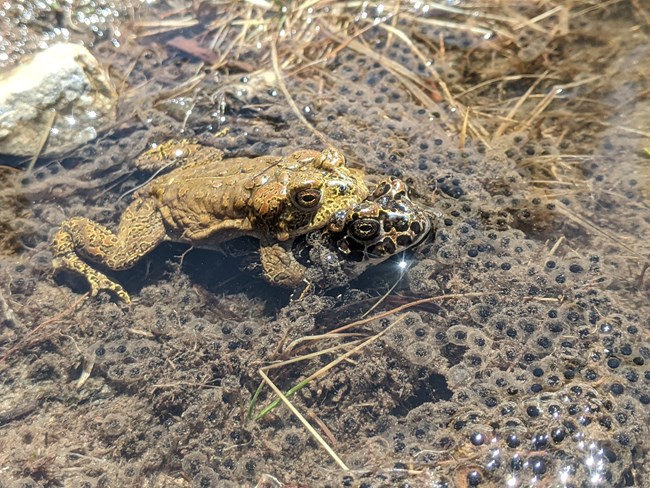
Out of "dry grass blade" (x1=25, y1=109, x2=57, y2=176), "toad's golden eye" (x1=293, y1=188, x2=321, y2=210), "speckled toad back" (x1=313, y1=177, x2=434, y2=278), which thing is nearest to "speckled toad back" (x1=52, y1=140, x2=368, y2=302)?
"toad's golden eye" (x1=293, y1=188, x2=321, y2=210)

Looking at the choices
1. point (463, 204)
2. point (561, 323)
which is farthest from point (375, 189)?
point (561, 323)

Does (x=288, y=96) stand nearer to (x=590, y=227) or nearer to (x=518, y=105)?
(x=518, y=105)

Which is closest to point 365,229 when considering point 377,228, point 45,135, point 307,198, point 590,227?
point 377,228

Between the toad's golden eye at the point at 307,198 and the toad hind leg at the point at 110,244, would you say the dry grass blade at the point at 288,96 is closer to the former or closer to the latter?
the toad's golden eye at the point at 307,198

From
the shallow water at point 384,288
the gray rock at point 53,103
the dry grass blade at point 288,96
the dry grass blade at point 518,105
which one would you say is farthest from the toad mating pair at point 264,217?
the dry grass blade at point 518,105

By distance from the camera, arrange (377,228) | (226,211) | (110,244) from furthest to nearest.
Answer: (110,244) < (226,211) < (377,228)

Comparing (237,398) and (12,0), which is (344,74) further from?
(12,0)

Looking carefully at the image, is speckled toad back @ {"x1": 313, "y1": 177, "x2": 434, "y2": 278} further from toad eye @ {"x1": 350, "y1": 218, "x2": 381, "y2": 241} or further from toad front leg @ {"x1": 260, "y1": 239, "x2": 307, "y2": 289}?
toad front leg @ {"x1": 260, "y1": 239, "x2": 307, "y2": 289}

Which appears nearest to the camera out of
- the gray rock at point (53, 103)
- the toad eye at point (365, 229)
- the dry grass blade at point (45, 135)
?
the toad eye at point (365, 229)
